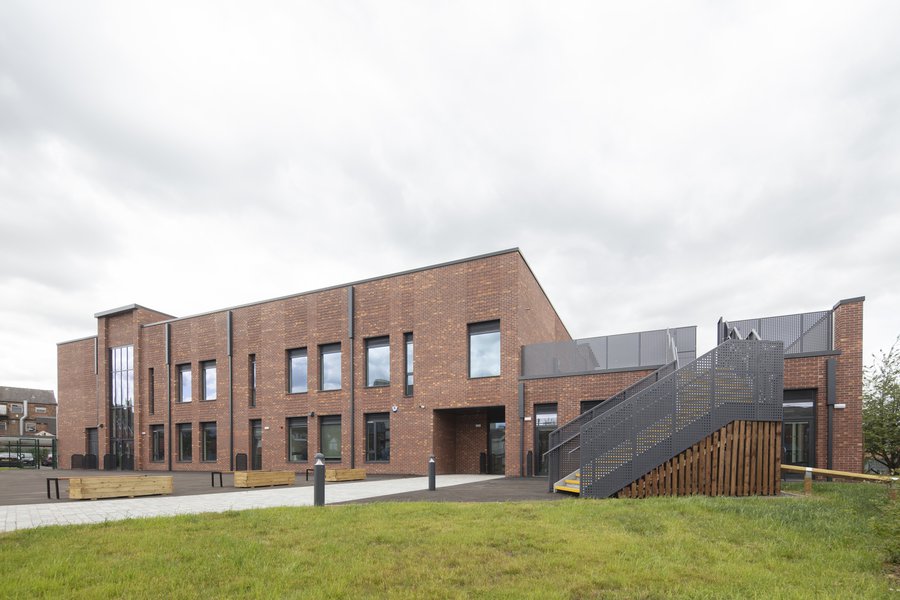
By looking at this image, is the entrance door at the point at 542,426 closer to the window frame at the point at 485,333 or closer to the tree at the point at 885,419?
the window frame at the point at 485,333

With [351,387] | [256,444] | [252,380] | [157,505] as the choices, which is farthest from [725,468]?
[252,380]

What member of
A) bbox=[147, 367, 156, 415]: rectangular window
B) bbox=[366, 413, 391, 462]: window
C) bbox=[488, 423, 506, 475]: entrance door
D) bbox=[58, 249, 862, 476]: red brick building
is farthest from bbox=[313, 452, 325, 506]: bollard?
bbox=[147, 367, 156, 415]: rectangular window

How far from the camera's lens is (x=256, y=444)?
83.0 ft

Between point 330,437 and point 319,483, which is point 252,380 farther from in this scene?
point 319,483

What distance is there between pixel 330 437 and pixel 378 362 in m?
4.16

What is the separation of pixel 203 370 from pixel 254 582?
83.7 ft

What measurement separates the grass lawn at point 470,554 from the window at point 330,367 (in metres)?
15.2

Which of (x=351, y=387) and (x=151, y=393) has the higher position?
(x=351, y=387)

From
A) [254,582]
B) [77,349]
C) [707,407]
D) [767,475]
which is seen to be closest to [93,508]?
[254,582]

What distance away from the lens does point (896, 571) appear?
17.0 ft

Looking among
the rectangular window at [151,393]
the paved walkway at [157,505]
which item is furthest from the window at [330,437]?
the rectangular window at [151,393]

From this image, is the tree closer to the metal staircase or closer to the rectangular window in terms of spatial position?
the metal staircase

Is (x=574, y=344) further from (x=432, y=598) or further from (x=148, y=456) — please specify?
(x=148, y=456)

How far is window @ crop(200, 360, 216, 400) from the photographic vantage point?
2733 cm
